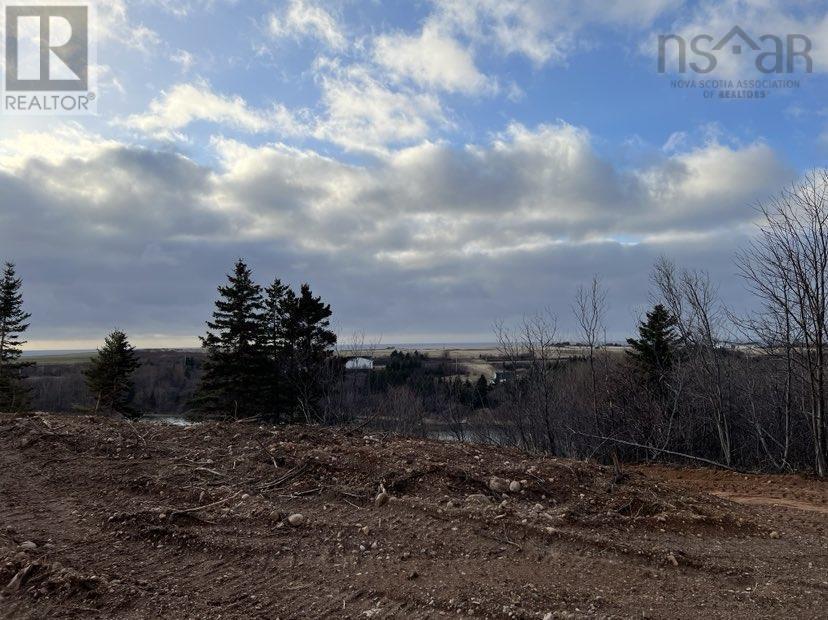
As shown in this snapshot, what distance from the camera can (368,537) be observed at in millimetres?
4348

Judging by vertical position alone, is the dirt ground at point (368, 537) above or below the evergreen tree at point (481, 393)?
above

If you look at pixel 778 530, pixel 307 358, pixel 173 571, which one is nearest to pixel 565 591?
pixel 173 571

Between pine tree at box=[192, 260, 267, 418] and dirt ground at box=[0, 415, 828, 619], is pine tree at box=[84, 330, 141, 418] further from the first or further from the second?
dirt ground at box=[0, 415, 828, 619]

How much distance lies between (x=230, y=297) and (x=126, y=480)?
2427cm

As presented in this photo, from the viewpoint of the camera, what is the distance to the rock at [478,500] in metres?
5.11

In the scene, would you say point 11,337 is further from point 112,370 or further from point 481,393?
point 481,393

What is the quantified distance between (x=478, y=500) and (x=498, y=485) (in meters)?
0.50

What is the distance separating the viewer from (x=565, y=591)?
354cm

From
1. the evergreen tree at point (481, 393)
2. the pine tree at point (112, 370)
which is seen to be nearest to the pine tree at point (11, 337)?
the pine tree at point (112, 370)

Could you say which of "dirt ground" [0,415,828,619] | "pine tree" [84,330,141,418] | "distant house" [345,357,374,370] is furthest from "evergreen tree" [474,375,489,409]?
"dirt ground" [0,415,828,619]

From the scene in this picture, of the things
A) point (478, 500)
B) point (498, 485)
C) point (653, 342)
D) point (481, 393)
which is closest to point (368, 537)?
point (478, 500)

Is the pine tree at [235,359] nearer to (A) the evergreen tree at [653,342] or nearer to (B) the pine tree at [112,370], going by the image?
(B) the pine tree at [112,370]

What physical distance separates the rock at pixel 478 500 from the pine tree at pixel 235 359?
23.1 meters

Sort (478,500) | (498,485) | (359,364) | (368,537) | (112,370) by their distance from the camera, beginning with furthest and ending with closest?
(359,364) < (112,370) < (498,485) < (478,500) < (368,537)
